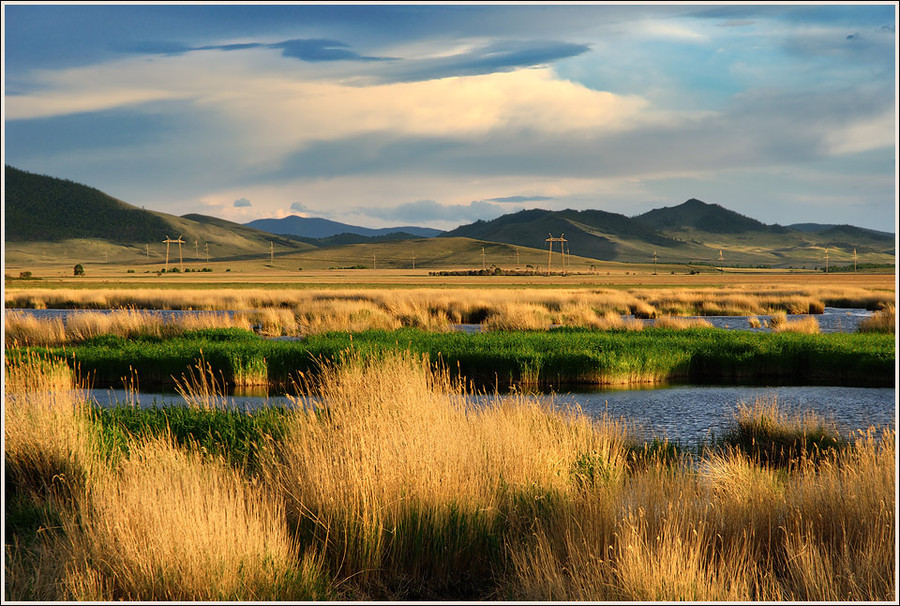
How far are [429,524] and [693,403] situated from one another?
45.5ft

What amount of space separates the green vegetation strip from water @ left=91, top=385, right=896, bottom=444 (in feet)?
5.33

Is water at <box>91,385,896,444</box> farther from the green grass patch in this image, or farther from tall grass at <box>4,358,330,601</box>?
tall grass at <box>4,358,330,601</box>

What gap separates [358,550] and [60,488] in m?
4.75

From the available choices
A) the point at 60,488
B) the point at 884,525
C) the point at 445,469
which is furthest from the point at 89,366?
the point at 884,525

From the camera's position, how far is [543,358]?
24.2 m

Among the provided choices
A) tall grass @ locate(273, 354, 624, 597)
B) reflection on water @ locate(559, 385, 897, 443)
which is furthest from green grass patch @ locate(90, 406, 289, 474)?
reflection on water @ locate(559, 385, 897, 443)

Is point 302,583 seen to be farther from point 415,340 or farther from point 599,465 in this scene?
point 415,340

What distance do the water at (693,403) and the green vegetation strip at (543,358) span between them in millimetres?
1626

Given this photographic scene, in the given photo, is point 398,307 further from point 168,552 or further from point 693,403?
point 168,552

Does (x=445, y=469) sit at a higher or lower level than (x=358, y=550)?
higher

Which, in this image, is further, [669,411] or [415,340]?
[415,340]

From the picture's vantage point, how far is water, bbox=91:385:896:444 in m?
16.8

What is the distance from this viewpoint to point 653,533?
24.2 ft

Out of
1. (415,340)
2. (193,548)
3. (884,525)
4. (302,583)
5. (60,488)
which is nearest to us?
(193,548)
